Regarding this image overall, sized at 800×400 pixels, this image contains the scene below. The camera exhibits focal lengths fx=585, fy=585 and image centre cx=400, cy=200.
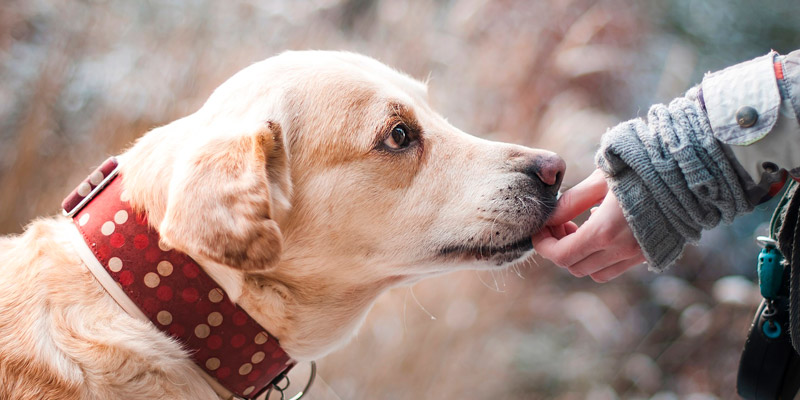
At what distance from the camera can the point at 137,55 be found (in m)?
4.01

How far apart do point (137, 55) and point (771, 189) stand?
12.6 ft

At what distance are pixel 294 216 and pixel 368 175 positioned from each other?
257 mm

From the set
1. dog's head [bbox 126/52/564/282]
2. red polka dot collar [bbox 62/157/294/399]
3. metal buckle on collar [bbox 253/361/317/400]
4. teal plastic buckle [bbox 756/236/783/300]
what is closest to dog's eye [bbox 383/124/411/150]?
dog's head [bbox 126/52/564/282]

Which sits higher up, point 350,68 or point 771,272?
point 350,68

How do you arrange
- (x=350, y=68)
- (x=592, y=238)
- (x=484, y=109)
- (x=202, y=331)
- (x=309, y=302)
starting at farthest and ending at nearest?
1. (x=484, y=109)
2. (x=350, y=68)
3. (x=309, y=302)
4. (x=592, y=238)
5. (x=202, y=331)

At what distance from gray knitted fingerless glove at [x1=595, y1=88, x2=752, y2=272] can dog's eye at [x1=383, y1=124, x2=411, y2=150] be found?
0.60m

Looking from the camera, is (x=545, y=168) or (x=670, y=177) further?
(x=545, y=168)

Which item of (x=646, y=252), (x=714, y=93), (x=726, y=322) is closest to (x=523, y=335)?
(x=726, y=322)

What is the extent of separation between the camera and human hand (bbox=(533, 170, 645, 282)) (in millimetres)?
1646

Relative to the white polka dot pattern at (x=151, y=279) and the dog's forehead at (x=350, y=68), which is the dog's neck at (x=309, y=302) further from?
the dog's forehead at (x=350, y=68)

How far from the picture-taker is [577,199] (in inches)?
72.1

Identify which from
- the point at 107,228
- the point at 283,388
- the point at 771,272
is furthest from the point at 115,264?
the point at 771,272

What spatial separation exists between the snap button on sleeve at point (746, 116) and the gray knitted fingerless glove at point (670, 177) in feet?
0.25

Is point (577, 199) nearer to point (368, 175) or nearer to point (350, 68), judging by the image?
point (368, 175)
